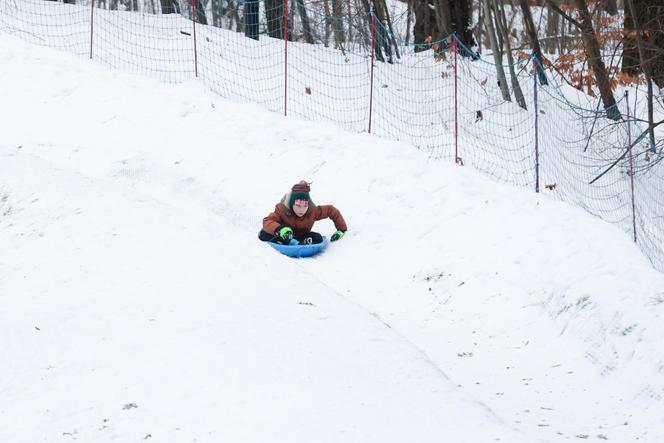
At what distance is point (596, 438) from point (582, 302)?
6.65 ft

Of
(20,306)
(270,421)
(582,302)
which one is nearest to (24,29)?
(20,306)

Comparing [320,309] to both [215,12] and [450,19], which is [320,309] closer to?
[450,19]

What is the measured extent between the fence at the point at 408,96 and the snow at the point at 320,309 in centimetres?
225

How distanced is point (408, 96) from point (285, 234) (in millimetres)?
8660

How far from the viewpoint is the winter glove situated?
10.9m

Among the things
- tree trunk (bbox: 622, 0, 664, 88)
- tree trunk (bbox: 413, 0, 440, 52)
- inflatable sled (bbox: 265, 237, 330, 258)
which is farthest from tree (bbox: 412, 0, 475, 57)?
inflatable sled (bbox: 265, 237, 330, 258)

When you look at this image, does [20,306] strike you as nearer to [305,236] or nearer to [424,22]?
[305,236]

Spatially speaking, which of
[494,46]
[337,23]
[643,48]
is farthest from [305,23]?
[643,48]

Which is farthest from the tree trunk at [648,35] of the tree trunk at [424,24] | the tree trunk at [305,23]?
the tree trunk at [305,23]

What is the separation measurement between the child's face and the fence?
8.99 feet

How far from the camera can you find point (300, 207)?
11078mm

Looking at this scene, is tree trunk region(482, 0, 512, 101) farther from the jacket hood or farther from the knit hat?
the knit hat

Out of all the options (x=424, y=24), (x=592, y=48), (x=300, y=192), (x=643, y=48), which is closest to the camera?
(x=300, y=192)

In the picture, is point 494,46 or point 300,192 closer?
point 300,192
